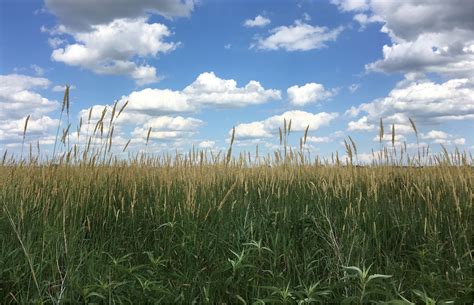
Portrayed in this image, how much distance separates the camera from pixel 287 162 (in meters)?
5.57

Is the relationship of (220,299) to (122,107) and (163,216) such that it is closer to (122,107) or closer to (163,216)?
(163,216)

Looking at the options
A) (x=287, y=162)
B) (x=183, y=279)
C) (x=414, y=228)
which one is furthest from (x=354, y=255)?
(x=287, y=162)

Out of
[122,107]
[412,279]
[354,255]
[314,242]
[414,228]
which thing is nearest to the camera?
[412,279]

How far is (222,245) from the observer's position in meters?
3.31

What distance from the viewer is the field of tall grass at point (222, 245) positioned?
2.56 meters

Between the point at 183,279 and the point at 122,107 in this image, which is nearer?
the point at 183,279

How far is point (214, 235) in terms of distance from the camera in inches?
129

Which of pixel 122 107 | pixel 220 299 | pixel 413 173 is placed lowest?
pixel 220 299

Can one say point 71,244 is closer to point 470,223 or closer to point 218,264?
point 218,264

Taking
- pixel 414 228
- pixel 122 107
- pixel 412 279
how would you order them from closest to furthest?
pixel 412 279
pixel 414 228
pixel 122 107

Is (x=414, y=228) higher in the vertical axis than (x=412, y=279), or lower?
higher

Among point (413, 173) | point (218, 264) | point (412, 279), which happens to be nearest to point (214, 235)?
point (218, 264)

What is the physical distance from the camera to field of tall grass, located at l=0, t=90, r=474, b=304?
256cm

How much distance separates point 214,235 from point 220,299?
0.73 meters
